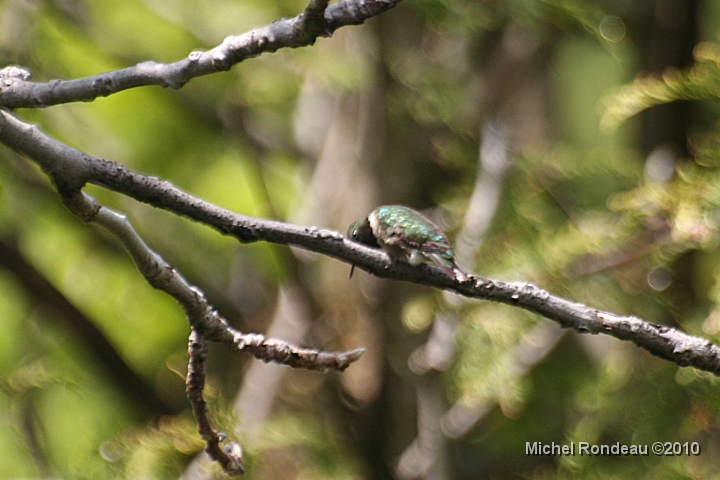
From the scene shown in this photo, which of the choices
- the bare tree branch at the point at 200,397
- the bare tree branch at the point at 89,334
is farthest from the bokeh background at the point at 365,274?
the bare tree branch at the point at 200,397

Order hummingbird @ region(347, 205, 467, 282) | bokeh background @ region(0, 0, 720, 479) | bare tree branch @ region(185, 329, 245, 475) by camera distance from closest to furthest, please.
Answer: bare tree branch @ region(185, 329, 245, 475) → hummingbird @ region(347, 205, 467, 282) → bokeh background @ region(0, 0, 720, 479)

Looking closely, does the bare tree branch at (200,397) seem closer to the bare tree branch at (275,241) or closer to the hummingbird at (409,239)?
the bare tree branch at (275,241)

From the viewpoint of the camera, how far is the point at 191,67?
1.46 m

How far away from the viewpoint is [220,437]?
158 centimetres

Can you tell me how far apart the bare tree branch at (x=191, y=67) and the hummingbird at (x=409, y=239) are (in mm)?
571

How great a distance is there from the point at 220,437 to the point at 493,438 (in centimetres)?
307

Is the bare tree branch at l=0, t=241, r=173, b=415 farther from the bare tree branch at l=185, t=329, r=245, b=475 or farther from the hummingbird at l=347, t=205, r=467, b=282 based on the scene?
the bare tree branch at l=185, t=329, r=245, b=475

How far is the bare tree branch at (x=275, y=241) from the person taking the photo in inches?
54.8

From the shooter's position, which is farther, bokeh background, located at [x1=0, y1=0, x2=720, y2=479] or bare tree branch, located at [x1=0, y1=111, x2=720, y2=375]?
bokeh background, located at [x1=0, y1=0, x2=720, y2=479]

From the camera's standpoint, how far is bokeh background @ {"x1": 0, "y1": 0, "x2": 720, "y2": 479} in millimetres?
3256

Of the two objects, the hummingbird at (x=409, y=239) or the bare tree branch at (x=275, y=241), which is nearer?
the bare tree branch at (x=275, y=241)

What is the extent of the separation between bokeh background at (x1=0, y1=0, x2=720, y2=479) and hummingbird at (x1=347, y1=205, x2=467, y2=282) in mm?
1060

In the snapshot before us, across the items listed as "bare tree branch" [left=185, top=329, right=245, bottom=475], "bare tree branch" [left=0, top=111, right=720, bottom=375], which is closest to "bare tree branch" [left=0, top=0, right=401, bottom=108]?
"bare tree branch" [left=0, top=111, right=720, bottom=375]

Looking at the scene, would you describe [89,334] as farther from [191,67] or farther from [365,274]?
[191,67]
